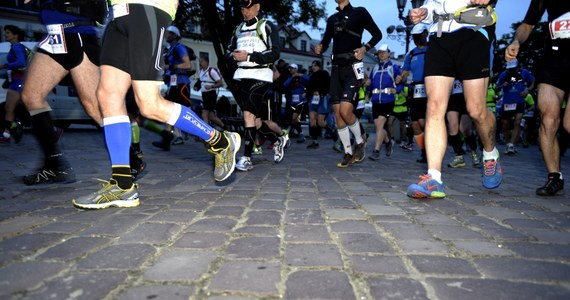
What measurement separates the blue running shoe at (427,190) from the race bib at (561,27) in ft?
5.28

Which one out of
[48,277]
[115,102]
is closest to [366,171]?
[115,102]

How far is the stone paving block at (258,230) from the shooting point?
2.03m

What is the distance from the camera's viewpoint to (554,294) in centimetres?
136

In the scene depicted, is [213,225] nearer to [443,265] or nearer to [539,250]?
[443,265]

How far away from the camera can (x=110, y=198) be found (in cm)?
267

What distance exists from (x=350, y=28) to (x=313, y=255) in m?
4.34

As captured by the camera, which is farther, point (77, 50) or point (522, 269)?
point (77, 50)

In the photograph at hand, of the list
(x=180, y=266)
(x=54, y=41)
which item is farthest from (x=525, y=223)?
(x=54, y=41)

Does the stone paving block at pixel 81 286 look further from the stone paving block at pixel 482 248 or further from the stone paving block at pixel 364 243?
the stone paving block at pixel 482 248

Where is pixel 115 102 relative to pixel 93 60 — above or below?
below

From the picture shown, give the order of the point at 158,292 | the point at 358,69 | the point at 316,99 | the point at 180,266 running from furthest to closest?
1. the point at 316,99
2. the point at 358,69
3. the point at 180,266
4. the point at 158,292

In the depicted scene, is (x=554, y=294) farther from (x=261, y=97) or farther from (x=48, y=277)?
(x=261, y=97)

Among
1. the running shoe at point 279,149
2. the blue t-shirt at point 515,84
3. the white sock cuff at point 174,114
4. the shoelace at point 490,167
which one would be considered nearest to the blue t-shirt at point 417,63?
the running shoe at point 279,149

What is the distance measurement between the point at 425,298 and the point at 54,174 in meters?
3.53
